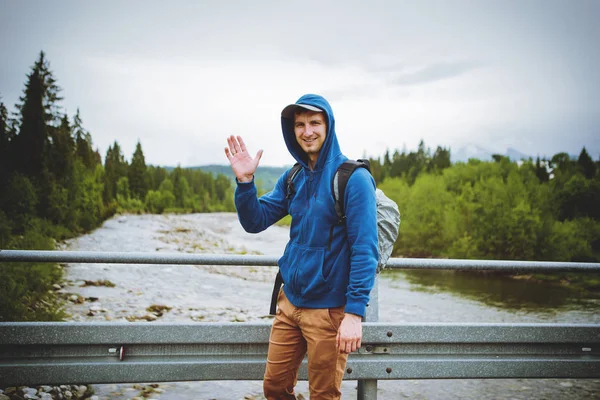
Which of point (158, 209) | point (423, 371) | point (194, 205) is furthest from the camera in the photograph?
point (194, 205)

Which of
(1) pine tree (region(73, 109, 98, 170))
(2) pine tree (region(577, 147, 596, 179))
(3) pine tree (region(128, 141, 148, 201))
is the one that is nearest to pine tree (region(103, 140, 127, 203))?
(3) pine tree (region(128, 141, 148, 201))

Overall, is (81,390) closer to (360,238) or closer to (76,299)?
(360,238)

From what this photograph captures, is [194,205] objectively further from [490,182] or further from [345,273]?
[345,273]

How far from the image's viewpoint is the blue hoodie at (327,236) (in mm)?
2072

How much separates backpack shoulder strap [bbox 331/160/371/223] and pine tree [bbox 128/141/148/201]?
100m

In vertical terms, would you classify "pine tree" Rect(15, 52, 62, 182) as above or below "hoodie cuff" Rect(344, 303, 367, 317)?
above

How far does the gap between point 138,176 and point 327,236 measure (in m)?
104

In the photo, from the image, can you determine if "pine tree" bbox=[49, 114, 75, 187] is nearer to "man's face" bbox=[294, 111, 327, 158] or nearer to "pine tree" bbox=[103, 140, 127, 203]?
"man's face" bbox=[294, 111, 327, 158]

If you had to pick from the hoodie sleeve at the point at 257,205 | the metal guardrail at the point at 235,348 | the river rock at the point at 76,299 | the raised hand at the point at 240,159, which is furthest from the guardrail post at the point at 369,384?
the river rock at the point at 76,299

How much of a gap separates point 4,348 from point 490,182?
36.3m

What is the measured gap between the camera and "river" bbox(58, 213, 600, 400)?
219 inches

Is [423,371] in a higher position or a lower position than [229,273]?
higher

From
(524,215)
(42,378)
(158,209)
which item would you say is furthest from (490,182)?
(158,209)

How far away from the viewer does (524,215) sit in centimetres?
3030
